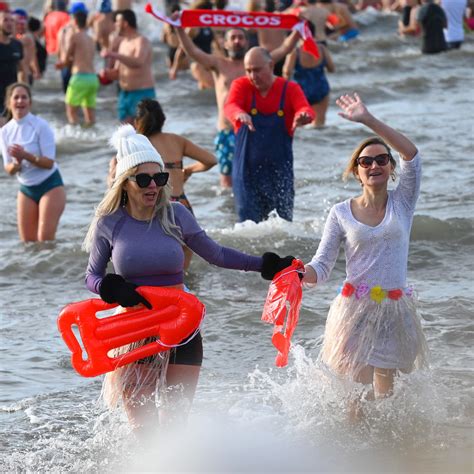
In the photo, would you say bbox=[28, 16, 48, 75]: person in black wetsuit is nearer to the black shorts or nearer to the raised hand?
the raised hand

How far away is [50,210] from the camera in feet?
34.8

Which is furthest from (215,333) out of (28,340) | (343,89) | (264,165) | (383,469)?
(343,89)

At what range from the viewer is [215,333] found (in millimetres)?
8633

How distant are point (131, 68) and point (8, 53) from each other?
1657 mm

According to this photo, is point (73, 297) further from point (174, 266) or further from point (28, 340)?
point (174, 266)

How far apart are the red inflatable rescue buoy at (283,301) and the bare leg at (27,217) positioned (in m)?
5.29

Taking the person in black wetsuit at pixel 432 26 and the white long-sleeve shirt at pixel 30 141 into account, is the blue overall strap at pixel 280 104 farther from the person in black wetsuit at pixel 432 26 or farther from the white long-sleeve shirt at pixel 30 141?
the person in black wetsuit at pixel 432 26

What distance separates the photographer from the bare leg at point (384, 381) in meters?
6.12

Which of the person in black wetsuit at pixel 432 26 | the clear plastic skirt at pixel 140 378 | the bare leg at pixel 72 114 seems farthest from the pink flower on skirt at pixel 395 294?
the person in black wetsuit at pixel 432 26

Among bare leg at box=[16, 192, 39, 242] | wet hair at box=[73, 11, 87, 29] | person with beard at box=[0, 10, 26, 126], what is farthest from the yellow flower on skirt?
wet hair at box=[73, 11, 87, 29]

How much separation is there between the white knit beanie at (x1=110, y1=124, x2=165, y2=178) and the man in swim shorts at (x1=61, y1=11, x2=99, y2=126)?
37.0 ft

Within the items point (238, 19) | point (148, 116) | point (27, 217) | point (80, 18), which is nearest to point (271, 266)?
point (148, 116)

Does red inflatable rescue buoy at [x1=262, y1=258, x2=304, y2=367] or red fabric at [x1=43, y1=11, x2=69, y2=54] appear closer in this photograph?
red inflatable rescue buoy at [x1=262, y1=258, x2=304, y2=367]

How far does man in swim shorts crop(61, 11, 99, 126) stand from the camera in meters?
17.0
